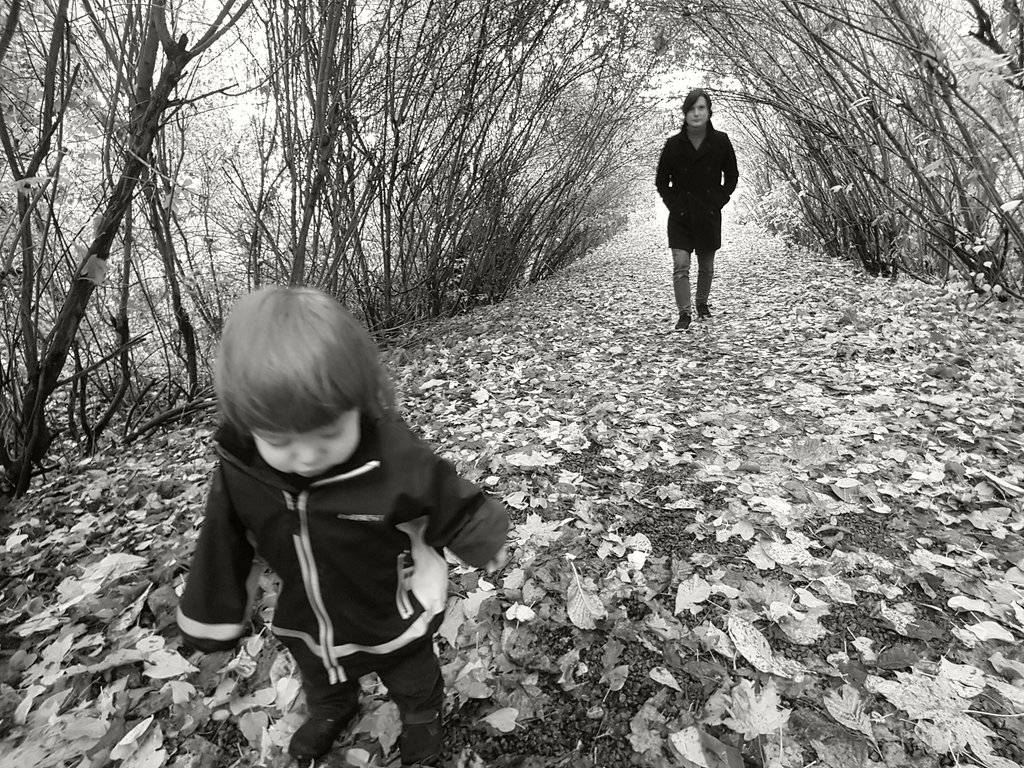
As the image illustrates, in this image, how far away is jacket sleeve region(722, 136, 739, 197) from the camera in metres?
5.06

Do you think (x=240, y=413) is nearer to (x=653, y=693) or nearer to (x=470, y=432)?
(x=653, y=693)

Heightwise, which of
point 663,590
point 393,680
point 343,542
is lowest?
point 663,590

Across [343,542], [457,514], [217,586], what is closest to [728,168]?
[457,514]

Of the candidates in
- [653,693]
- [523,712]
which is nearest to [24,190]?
[523,712]

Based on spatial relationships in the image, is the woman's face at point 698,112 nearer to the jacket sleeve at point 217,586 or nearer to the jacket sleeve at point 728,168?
the jacket sleeve at point 728,168

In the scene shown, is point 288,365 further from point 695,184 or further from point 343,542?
point 695,184

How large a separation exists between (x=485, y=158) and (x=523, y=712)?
5.86 m

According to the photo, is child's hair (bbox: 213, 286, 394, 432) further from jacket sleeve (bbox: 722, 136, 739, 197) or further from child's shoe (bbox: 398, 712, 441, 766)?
jacket sleeve (bbox: 722, 136, 739, 197)

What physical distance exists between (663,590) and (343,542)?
1367 millimetres

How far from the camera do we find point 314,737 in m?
1.56

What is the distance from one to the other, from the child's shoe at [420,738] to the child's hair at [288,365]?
958 millimetres

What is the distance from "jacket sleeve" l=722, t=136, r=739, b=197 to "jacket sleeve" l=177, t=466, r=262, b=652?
509cm

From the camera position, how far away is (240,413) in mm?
993

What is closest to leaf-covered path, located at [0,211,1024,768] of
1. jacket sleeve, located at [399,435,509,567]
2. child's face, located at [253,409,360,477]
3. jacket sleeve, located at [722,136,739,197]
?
jacket sleeve, located at [399,435,509,567]
